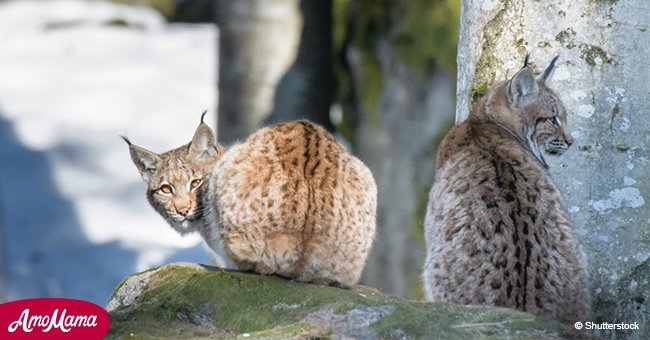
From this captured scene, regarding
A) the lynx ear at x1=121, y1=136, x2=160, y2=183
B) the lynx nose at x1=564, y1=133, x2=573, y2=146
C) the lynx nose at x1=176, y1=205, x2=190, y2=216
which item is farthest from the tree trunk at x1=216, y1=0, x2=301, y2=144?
the lynx nose at x1=564, y1=133, x2=573, y2=146

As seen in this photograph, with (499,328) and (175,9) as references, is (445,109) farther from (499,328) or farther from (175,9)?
(175,9)

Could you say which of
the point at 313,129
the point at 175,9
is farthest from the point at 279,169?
the point at 175,9

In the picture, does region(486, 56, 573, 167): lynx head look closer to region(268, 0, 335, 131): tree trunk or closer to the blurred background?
the blurred background

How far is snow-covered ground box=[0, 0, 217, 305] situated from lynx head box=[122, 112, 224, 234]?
7.94 ft

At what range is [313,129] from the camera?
583 centimetres

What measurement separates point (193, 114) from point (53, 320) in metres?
8.36

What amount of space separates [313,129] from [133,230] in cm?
562

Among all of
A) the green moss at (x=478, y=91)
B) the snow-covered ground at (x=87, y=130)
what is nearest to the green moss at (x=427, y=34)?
the snow-covered ground at (x=87, y=130)

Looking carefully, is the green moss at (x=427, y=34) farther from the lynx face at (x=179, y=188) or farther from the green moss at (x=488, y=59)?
the lynx face at (x=179, y=188)

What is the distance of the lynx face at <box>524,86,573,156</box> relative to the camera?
5887mm

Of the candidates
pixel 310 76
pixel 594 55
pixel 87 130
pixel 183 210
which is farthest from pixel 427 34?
pixel 87 130

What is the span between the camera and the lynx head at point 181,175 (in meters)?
6.04

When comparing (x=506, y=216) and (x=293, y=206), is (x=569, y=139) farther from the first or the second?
(x=293, y=206)

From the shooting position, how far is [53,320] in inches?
200
